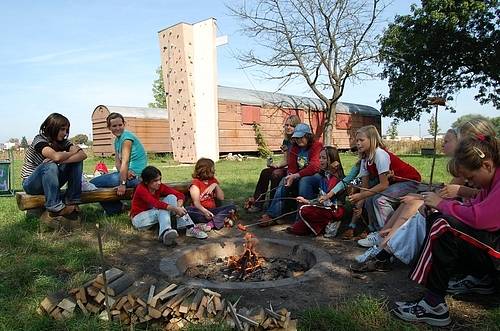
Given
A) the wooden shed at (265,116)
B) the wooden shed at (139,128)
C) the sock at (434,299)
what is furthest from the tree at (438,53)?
the sock at (434,299)

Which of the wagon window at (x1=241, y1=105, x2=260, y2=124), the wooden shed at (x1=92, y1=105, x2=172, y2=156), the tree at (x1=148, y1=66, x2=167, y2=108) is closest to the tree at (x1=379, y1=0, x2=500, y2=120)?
the wagon window at (x1=241, y1=105, x2=260, y2=124)

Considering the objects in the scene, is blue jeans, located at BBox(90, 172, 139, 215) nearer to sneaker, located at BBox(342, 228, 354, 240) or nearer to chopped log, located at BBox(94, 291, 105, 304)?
sneaker, located at BBox(342, 228, 354, 240)

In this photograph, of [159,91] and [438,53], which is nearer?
[438,53]

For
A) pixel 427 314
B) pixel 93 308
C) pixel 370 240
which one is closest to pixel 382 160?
pixel 370 240

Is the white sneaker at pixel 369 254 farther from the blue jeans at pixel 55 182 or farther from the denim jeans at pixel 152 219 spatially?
the blue jeans at pixel 55 182

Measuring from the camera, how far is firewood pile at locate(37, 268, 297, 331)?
2.21m

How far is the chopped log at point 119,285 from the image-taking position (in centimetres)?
238

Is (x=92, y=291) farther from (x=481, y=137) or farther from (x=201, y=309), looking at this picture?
(x=481, y=137)

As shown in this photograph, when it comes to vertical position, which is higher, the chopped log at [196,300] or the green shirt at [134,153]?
the green shirt at [134,153]

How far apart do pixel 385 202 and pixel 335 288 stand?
1.28 meters

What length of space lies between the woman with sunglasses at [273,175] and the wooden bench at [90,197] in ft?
3.17

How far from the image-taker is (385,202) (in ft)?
12.8

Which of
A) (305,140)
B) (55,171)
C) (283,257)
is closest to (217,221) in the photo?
(283,257)

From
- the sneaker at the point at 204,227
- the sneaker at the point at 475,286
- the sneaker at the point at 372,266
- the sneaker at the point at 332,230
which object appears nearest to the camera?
the sneaker at the point at 475,286
